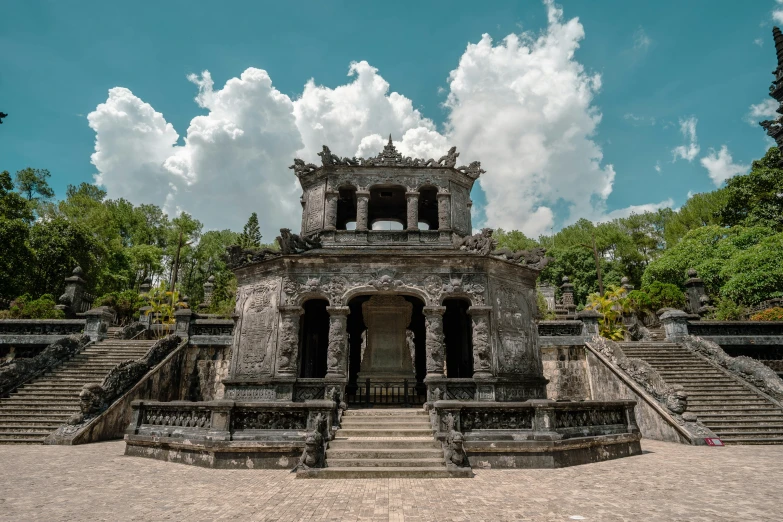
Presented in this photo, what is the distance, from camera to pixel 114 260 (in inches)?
1668

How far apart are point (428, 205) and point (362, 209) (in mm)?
3620

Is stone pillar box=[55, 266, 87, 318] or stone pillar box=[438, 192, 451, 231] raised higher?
stone pillar box=[438, 192, 451, 231]

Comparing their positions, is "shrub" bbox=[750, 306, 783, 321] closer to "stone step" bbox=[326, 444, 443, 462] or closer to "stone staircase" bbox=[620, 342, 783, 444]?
"stone staircase" bbox=[620, 342, 783, 444]

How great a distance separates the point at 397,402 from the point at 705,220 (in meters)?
44.9

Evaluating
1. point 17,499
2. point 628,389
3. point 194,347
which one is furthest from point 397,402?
point 17,499

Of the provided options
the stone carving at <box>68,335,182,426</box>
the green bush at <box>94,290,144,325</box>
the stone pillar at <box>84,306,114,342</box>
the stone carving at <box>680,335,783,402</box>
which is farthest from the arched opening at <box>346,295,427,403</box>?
the green bush at <box>94,290,144,325</box>

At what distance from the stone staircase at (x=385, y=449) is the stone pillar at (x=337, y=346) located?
158 centimetres

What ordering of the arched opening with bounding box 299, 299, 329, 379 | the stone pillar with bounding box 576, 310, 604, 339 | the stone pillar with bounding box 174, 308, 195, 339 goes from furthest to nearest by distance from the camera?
the stone pillar with bounding box 174, 308, 195, 339
the stone pillar with bounding box 576, 310, 604, 339
the arched opening with bounding box 299, 299, 329, 379

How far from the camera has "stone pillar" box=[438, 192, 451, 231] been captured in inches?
630

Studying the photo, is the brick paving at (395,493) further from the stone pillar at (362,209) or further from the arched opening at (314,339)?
the stone pillar at (362,209)

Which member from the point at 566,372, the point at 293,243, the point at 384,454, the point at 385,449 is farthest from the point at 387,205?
the point at 384,454

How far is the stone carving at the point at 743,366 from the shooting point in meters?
14.4

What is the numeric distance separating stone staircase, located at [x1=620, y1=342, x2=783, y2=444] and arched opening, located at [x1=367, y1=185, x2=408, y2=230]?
37.2ft

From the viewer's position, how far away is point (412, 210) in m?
16.1
